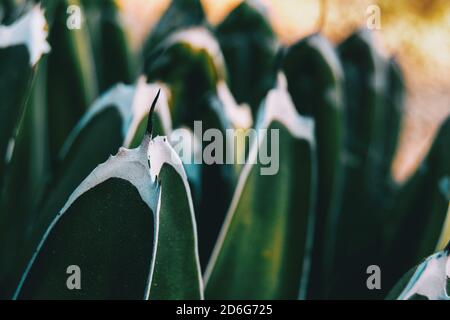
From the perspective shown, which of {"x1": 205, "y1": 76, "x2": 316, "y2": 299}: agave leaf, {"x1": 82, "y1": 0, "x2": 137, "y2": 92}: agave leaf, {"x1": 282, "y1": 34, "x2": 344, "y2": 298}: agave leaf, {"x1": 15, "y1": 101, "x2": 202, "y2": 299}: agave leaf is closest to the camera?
{"x1": 15, "y1": 101, "x2": 202, "y2": 299}: agave leaf

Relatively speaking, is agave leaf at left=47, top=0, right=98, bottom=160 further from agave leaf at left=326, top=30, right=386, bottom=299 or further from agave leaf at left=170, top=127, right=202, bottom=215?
agave leaf at left=326, top=30, right=386, bottom=299

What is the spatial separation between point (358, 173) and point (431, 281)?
34 cm

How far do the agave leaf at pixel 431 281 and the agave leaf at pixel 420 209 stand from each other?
0.59ft

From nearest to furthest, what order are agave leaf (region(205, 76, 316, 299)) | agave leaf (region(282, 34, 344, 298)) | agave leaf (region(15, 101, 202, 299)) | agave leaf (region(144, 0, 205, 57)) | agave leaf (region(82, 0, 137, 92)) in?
agave leaf (region(15, 101, 202, 299)), agave leaf (region(205, 76, 316, 299)), agave leaf (region(282, 34, 344, 298)), agave leaf (region(82, 0, 137, 92)), agave leaf (region(144, 0, 205, 57))

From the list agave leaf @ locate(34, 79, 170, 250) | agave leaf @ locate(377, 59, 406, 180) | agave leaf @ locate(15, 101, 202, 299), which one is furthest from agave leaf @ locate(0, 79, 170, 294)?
agave leaf @ locate(377, 59, 406, 180)

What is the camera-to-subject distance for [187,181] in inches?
16.8

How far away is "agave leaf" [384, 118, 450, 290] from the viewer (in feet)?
2.02

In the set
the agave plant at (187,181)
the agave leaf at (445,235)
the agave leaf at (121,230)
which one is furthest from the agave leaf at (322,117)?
the agave leaf at (121,230)

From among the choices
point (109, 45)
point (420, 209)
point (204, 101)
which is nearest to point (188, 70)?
point (204, 101)

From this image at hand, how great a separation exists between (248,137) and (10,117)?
207 millimetres

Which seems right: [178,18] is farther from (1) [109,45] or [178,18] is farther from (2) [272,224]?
(2) [272,224]
